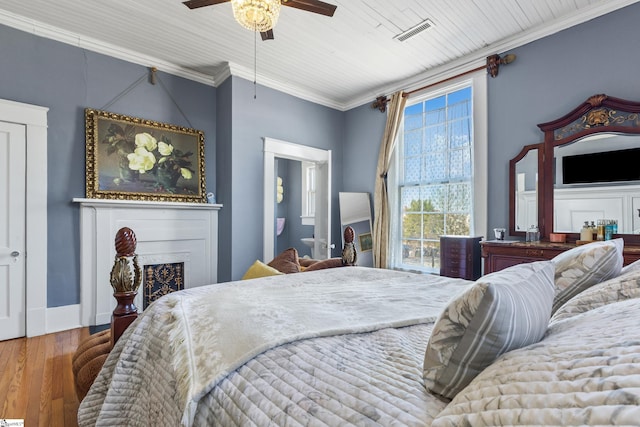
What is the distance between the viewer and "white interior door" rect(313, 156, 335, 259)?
16.0ft

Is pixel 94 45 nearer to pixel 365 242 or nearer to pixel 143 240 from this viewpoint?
pixel 143 240

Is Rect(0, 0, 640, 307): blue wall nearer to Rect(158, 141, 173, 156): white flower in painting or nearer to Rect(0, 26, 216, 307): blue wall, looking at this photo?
Rect(0, 26, 216, 307): blue wall

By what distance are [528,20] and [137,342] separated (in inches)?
160

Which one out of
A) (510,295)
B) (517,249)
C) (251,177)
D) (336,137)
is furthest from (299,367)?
(336,137)

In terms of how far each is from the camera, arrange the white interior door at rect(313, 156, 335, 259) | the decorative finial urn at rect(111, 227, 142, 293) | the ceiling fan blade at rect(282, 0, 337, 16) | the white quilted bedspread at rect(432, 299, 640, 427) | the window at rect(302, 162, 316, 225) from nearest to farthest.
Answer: the white quilted bedspread at rect(432, 299, 640, 427) → the decorative finial urn at rect(111, 227, 142, 293) → the ceiling fan blade at rect(282, 0, 337, 16) → the white interior door at rect(313, 156, 335, 259) → the window at rect(302, 162, 316, 225)

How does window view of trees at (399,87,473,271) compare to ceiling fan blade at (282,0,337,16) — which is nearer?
ceiling fan blade at (282,0,337,16)

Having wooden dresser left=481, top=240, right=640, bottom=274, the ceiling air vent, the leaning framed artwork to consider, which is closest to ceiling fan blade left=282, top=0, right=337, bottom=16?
the ceiling air vent

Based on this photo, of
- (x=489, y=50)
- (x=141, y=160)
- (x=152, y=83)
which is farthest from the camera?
(x=152, y=83)

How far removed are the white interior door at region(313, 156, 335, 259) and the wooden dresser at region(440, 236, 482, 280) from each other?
177 centimetres

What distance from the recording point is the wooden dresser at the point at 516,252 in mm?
2650

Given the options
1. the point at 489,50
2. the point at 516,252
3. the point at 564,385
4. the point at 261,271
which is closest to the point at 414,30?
the point at 489,50

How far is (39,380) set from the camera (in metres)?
2.14

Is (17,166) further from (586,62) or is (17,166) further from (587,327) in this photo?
(586,62)

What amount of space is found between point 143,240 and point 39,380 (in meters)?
1.67
